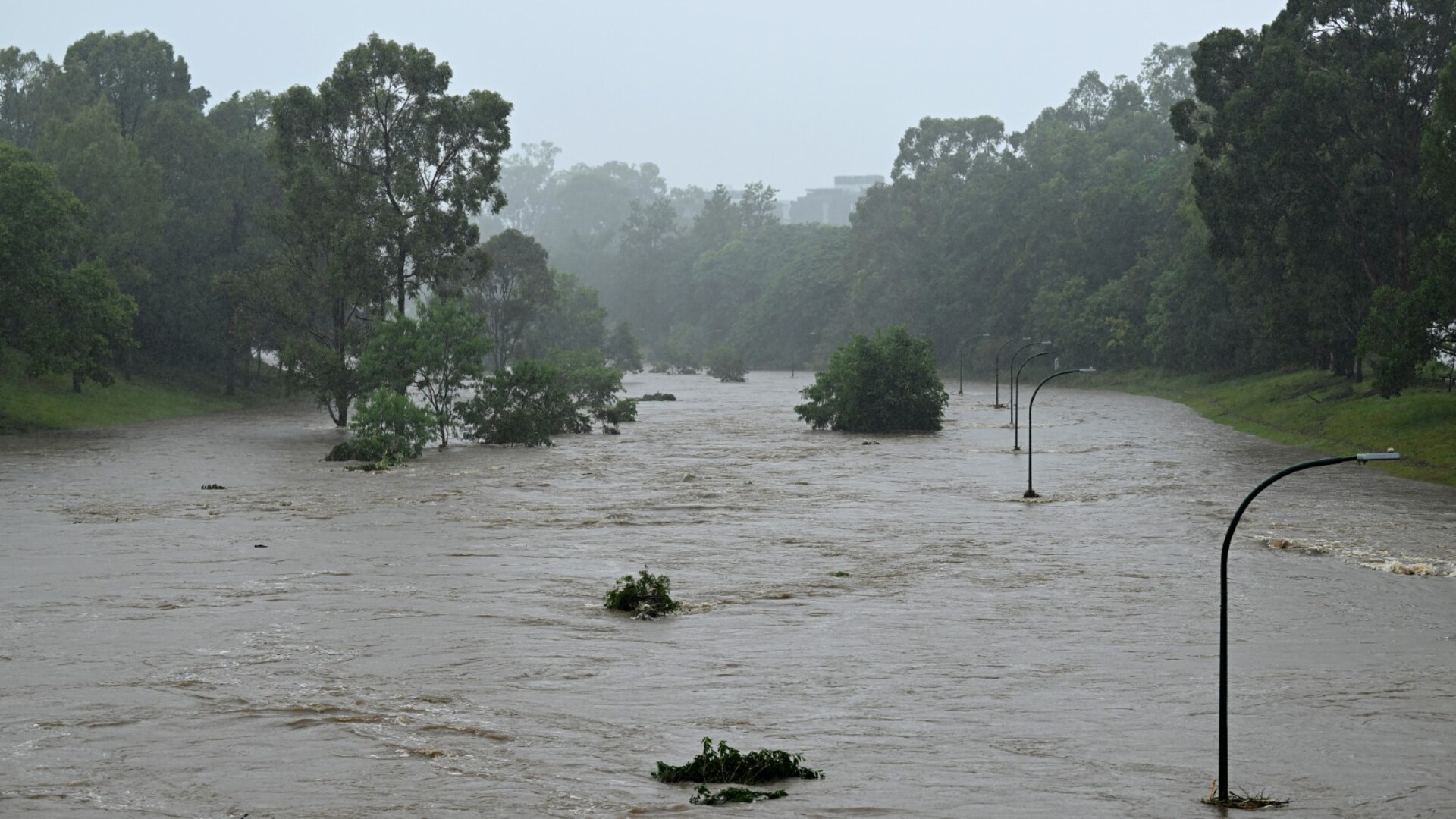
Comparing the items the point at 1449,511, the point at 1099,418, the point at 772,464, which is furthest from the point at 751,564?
the point at 1099,418

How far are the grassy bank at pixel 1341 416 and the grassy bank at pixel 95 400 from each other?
54388 mm

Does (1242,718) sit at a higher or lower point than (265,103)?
lower

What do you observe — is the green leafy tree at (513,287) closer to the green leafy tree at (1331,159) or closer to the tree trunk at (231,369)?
the tree trunk at (231,369)

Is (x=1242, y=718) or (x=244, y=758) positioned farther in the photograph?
(x=1242, y=718)

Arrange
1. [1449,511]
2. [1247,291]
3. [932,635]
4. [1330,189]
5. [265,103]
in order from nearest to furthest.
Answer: [932,635] < [1449,511] < [1330,189] < [1247,291] < [265,103]

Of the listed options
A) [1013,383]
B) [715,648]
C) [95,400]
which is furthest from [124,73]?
[715,648]

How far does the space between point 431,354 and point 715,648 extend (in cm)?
4377

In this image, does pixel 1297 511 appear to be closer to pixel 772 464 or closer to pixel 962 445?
pixel 772 464

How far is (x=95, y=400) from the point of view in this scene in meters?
74.9

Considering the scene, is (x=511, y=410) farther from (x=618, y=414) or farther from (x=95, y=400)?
(x=95, y=400)

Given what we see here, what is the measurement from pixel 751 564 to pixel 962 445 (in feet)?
120

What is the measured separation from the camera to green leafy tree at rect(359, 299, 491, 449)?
2586 inches

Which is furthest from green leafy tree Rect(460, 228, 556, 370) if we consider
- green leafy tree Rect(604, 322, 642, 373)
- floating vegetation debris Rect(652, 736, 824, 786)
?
floating vegetation debris Rect(652, 736, 824, 786)

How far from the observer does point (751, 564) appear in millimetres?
33062
